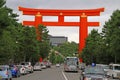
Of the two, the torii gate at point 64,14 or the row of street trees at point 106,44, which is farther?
the torii gate at point 64,14

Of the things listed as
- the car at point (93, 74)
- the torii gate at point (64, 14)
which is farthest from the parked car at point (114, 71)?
the torii gate at point (64, 14)

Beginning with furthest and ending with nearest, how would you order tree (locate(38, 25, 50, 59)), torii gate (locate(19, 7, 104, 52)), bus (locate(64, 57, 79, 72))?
tree (locate(38, 25, 50, 59)), torii gate (locate(19, 7, 104, 52)), bus (locate(64, 57, 79, 72))

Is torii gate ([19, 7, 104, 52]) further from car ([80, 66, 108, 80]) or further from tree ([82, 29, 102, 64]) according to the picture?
car ([80, 66, 108, 80])

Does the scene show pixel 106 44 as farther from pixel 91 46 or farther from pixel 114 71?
pixel 91 46

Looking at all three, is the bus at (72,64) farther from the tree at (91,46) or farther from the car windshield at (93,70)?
the car windshield at (93,70)

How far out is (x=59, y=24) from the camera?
96.7 metres

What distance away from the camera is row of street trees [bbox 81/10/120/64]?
58.0 meters

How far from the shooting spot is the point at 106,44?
73.6 m

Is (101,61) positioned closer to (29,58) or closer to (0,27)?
(29,58)

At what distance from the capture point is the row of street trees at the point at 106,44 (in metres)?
58.0

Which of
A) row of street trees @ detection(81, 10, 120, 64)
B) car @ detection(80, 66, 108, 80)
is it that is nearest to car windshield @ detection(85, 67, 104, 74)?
car @ detection(80, 66, 108, 80)

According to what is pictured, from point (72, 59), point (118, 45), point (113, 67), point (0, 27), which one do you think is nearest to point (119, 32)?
point (118, 45)

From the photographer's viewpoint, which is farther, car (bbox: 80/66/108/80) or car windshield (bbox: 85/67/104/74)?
car windshield (bbox: 85/67/104/74)

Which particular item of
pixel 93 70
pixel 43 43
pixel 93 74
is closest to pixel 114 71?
pixel 93 70
